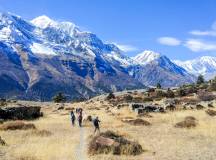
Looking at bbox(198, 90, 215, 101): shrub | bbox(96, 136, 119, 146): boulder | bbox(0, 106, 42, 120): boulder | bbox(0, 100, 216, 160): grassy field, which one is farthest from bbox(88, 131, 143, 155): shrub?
bbox(198, 90, 215, 101): shrub

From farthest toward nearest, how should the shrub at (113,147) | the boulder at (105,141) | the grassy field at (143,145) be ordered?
the boulder at (105,141), the shrub at (113,147), the grassy field at (143,145)

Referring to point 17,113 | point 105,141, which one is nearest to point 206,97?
point 17,113

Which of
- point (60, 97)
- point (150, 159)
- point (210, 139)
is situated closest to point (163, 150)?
point (150, 159)

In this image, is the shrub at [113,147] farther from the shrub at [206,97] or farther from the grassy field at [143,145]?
the shrub at [206,97]

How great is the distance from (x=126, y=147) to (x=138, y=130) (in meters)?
16.1

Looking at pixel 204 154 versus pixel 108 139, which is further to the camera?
pixel 108 139

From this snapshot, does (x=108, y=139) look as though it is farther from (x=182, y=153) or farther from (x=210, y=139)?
(x=210, y=139)

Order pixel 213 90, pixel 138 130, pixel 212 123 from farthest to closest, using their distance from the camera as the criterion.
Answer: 1. pixel 213 90
2. pixel 212 123
3. pixel 138 130

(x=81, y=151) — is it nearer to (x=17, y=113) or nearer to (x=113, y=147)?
(x=113, y=147)

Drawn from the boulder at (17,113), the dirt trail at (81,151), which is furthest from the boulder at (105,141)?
the boulder at (17,113)

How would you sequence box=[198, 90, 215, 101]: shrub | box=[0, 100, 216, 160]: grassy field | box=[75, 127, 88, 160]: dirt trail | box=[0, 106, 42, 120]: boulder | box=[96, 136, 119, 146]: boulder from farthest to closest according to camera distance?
box=[198, 90, 215, 101]: shrub < box=[0, 106, 42, 120]: boulder < box=[96, 136, 119, 146]: boulder < box=[0, 100, 216, 160]: grassy field < box=[75, 127, 88, 160]: dirt trail

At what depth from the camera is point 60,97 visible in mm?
173875

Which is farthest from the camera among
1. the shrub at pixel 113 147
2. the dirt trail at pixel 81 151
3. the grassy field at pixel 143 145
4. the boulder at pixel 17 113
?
the boulder at pixel 17 113

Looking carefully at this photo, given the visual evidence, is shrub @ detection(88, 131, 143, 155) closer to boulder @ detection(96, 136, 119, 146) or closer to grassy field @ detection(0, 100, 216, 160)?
boulder @ detection(96, 136, 119, 146)
